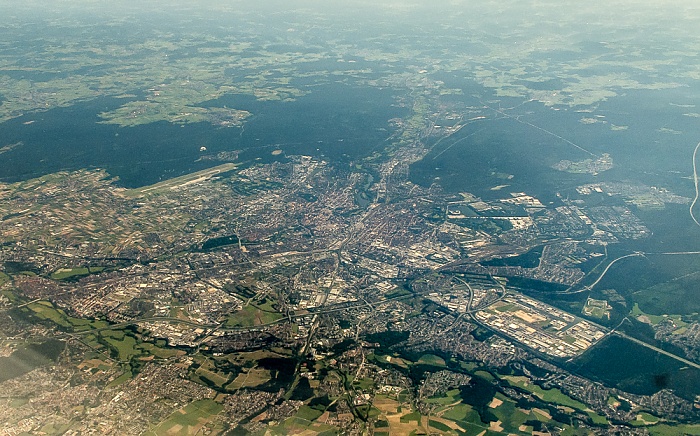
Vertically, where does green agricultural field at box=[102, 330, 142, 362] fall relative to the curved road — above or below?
below

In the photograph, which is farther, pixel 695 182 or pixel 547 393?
pixel 695 182

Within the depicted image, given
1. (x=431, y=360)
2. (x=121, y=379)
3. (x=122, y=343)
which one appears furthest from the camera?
(x=122, y=343)

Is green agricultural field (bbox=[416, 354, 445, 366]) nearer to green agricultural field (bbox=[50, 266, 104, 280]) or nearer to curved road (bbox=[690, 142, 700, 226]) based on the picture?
green agricultural field (bbox=[50, 266, 104, 280])

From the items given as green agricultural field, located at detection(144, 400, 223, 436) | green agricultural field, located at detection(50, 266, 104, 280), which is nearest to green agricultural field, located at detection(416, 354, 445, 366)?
green agricultural field, located at detection(144, 400, 223, 436)

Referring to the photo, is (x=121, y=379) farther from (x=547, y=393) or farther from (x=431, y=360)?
(x=547, y=393)

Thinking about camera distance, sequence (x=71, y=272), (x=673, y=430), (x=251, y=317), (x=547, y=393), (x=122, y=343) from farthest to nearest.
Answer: (x=71, y=272)
(x=251, y=317)
(x=122, y=343)
(x=547, y=393)
(x=673, y=430)

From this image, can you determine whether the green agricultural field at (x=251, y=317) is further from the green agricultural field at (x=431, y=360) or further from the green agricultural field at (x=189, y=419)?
the green agricultural field at (x=431, y=360)

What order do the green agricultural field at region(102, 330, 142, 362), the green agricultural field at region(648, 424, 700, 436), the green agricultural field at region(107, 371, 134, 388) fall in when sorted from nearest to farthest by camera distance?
the green agricultural field at region(648, 424, 700, 436) < the green agricultural field at region(107, 371, 134, 388) < the green agricultural field at region(102, 330, 142, 362)

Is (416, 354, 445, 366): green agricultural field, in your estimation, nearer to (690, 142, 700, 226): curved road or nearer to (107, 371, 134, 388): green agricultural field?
(107, 371, 134, 388): green agricultural field

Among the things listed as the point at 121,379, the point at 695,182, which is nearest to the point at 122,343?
the point at 121,379

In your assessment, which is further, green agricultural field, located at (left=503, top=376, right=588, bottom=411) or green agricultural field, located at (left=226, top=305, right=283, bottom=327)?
green agricultural field, located at (left=226, top=305, right=283, bottom=327)

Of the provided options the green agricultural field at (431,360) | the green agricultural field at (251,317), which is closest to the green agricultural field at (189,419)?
the green agricultural field at (251,317)

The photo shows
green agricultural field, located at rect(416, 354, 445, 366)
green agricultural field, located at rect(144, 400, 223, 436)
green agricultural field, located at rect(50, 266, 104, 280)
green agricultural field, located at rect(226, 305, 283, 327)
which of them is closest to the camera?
green agricultural field, located at rect(144, 400, 223, 436)

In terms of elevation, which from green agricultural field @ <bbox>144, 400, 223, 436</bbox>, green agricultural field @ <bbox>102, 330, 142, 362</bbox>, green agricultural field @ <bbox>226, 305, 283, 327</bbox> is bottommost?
green agricultural field @ <bbox>144, 400, 223, 436</bbox>
